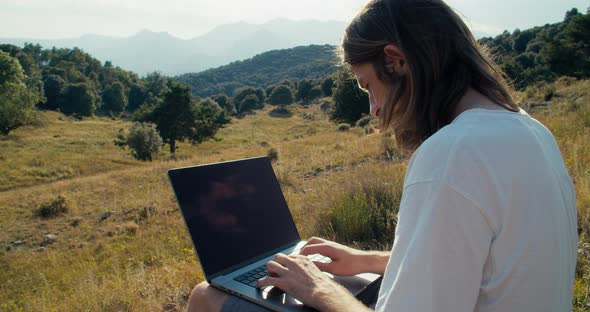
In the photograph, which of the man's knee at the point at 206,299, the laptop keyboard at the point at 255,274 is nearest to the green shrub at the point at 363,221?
the laptop keyboard at the point at 255,274

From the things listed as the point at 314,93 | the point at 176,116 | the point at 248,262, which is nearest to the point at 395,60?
the point at 248,262

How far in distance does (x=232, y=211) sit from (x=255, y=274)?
1.12 feet

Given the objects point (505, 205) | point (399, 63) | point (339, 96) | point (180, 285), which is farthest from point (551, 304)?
point (339, 96)

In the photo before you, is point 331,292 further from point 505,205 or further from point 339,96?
point 339,96

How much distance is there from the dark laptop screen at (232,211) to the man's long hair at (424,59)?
3.23 ft

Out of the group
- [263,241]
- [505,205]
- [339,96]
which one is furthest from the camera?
[339,96]

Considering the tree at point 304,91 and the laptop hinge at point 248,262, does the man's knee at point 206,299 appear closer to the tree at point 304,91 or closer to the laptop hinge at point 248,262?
the laptop hinge at point 248,262

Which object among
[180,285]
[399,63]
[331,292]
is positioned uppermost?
[399,63]

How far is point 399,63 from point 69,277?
21.0ft

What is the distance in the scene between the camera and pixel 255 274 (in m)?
1.85

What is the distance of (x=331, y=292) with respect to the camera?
4.60 feet

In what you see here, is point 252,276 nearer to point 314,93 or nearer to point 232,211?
point 232,211

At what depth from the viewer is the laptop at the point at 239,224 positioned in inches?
71.3

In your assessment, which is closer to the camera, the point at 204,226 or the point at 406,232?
the point at 406,232
